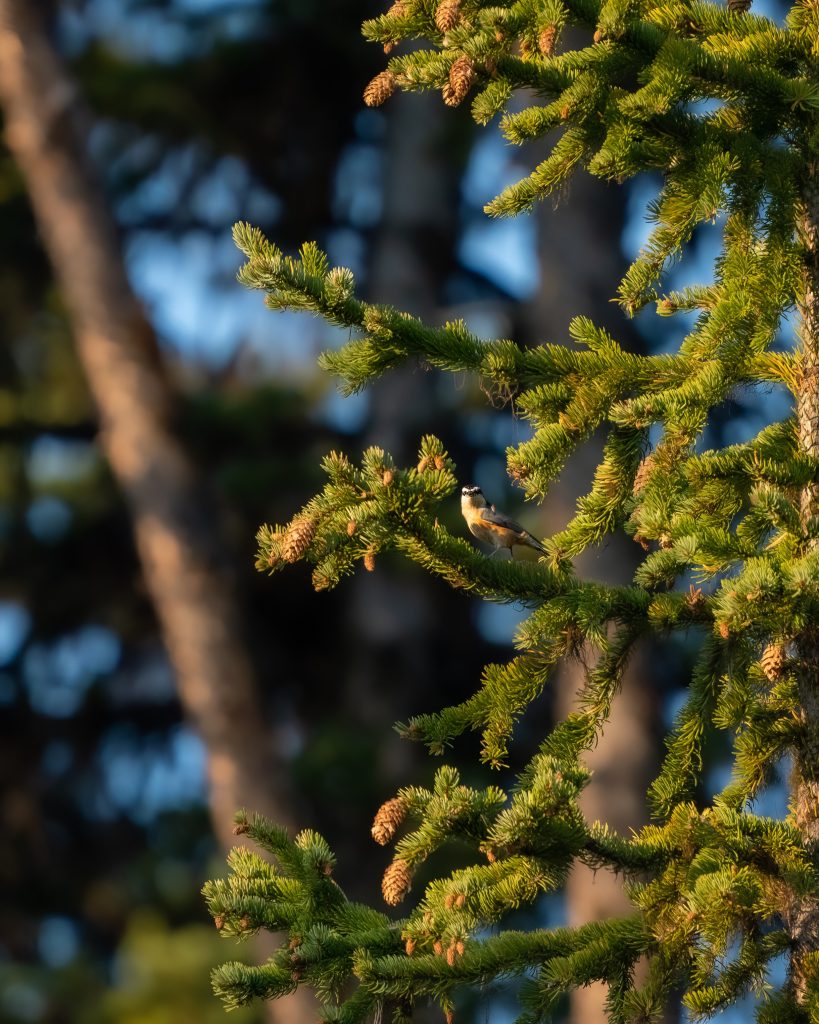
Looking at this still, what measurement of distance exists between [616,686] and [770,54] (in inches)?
44.4

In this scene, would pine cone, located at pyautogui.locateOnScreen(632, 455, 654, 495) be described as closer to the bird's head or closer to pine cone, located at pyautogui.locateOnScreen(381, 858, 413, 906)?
pine cone, located at pyautogui.locateOnScreen(381, 858, 413, 906)

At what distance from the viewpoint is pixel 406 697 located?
9.23m

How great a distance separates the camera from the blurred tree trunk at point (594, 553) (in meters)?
6.87

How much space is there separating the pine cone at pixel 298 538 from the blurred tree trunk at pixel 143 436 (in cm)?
492

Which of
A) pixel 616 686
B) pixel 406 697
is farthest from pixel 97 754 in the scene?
pixel 616 686

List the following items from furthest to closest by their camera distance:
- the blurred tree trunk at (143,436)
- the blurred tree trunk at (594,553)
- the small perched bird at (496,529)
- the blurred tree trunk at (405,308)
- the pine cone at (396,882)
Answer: the blurred tree trunk at (405,308) → the blurred tree trunk at (143,436) → the blurred tree trunk at (594,553) → the small perched bird at (496,529) → the pine cone at (396,882)

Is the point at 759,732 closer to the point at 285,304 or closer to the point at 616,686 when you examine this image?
the point at 616,686

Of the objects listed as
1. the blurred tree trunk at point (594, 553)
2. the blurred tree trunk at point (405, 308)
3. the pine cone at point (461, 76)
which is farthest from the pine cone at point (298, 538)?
the blurred tree trunk at point (405, 308)

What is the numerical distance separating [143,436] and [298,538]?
18.7 feet

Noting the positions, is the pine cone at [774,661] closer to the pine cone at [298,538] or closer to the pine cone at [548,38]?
the pine cone at [298,538]

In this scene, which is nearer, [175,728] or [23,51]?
[23,51]

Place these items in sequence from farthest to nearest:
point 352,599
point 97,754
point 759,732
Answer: point 97,754
point 352,599
point 759,732

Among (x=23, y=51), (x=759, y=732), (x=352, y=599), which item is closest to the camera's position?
(x=759, y=732)

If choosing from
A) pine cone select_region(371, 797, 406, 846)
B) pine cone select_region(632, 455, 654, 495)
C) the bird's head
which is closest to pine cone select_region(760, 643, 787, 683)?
pine cone select_region(632, 455, 654, 495)
